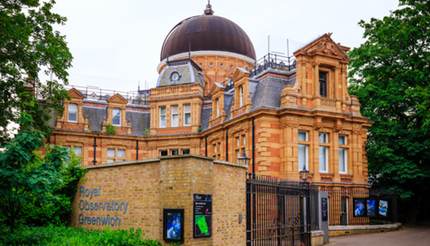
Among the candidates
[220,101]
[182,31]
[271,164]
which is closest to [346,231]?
[271,164]

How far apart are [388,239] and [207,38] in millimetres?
27817

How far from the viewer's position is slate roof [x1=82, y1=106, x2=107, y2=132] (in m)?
41.1

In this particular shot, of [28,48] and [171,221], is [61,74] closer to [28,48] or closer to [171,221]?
[28,48]

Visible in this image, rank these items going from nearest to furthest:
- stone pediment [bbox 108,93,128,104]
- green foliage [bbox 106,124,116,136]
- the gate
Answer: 1. the gate
2. green foliage [bbox 106,124,116,136]
3. stone pediment [bbox 108,93,128,104]

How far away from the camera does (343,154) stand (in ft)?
107

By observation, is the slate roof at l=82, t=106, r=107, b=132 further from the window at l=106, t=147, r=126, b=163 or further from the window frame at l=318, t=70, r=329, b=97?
the window frame at l=318, t=70, r=329, b=97

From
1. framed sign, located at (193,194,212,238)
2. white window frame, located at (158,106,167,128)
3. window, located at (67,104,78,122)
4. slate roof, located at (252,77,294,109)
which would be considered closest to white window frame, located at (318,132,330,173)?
slate roof, located at (252,77,294,109)

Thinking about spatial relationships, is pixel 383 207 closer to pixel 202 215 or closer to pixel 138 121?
pixel 202 215

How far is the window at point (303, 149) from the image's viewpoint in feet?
100

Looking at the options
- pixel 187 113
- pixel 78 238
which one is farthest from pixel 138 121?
pixel 78 238

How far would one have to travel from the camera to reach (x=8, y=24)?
21.7 m

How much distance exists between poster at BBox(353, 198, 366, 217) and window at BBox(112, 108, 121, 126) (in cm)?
2135

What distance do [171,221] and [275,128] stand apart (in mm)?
16336

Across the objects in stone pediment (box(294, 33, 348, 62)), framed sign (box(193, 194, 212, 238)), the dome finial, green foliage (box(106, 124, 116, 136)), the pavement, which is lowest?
the pavement
